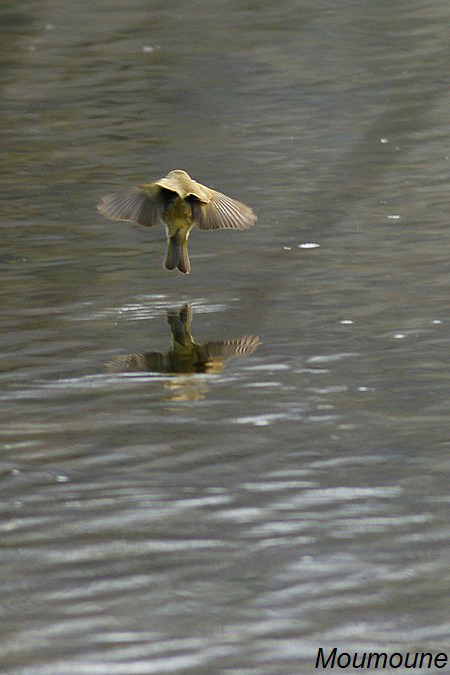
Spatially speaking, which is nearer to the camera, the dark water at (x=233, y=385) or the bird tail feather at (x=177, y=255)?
the dark water at (x=233, y=385)

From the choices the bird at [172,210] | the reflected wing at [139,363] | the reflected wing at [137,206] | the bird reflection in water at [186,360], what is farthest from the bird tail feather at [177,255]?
the reflected wing at [139,363]

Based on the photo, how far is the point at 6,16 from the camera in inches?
650

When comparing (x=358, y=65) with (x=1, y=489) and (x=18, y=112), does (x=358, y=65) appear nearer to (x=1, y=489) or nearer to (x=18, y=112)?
(x=18, y=112)

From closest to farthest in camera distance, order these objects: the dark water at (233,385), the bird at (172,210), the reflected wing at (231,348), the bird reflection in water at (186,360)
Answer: the dark water at (233,385)
the bird reflection in water at (186,360)
the reflected wing at (231,348)
the bird at (172,210)

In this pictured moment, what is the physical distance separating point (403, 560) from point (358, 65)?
31.6 feet

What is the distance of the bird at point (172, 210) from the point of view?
720 cm

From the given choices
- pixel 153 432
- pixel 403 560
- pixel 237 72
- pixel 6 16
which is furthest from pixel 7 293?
pixel 6 16

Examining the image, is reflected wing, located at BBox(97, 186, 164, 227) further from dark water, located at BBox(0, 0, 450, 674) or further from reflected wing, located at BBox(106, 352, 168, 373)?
reflected wing, located at BBox(106, 352, 168, 373)

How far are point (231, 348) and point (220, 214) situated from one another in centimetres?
101

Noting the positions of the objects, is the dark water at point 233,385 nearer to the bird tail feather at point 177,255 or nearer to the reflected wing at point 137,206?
the bird tail feather at point 177,255

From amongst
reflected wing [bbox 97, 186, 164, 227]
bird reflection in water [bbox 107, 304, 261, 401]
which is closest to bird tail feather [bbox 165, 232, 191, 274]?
reflected wing [bbox 97, 186, 164, 227]

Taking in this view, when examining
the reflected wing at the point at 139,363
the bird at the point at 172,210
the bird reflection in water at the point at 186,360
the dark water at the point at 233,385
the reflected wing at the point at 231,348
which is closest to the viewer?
the dark water at the point at 233,385

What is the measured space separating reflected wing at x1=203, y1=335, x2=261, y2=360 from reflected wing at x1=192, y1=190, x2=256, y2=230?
82 cm

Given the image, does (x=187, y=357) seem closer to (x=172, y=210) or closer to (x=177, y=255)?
(x=177, y=255)
